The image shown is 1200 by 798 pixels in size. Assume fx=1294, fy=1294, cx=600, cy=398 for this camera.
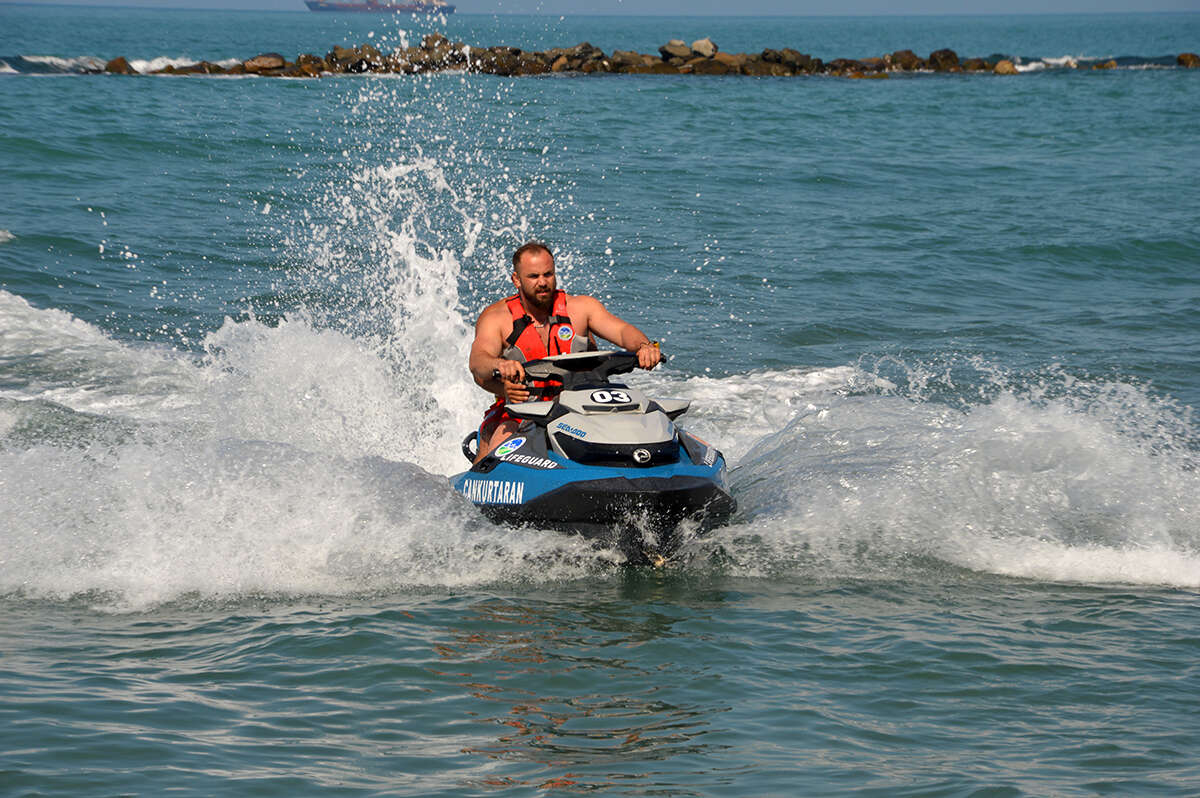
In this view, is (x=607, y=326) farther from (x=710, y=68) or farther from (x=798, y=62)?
(x=798, y=62)

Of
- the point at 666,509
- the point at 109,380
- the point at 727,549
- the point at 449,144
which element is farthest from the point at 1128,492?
the point at 449,144

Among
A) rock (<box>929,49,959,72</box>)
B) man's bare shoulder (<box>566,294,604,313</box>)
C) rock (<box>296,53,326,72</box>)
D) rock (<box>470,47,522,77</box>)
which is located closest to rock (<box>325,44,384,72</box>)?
rock (<box>296,53,326,72</box>)

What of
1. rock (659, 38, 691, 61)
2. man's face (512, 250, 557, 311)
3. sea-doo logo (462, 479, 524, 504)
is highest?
rock (659, 38, 691, 61)

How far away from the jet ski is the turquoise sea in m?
0.21

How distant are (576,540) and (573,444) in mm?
473

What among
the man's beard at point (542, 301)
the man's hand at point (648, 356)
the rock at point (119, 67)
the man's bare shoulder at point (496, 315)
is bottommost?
the man's hand at point (648, 356)

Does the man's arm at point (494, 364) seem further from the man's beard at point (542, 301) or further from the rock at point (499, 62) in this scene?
the rock at point (499, 62)

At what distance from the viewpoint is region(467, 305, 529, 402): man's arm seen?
668 centimetres

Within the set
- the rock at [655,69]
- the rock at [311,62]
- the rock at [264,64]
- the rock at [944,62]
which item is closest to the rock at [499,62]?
the rock at [655,69]

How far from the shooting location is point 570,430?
6.41 m

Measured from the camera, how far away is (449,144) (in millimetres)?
23828

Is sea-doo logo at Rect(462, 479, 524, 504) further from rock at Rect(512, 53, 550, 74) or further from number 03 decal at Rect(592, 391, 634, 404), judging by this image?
rock at Rect(512, 53, 550, 74)

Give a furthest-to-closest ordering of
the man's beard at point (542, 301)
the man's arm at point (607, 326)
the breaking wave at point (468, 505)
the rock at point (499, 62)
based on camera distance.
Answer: the rock at point (499, 62), the man's arm at point (607, 326), the man's beard at point (542, 301), the breaking wave at point (468, 505)

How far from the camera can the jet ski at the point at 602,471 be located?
620cm
